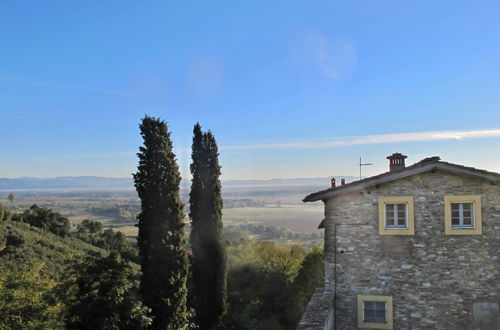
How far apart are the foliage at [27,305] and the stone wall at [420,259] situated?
10.2m

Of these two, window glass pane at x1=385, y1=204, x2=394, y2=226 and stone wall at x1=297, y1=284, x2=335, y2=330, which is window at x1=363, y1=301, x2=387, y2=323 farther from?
window glass pane at x1=385, y1=204, x2=394, y2=226

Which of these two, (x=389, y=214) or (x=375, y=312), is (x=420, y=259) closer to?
(x=389, y=214)

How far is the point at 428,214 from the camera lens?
10.5 meters

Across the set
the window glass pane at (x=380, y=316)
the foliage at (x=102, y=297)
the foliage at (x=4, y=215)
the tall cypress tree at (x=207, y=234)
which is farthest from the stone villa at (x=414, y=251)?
the foliage at (x=4, y=215)

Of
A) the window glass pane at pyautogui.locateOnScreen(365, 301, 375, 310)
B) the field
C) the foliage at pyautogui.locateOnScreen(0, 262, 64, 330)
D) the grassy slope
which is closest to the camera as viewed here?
the window glass pane at pyautogui.locateOnScreen(365, 301, 375, 310)

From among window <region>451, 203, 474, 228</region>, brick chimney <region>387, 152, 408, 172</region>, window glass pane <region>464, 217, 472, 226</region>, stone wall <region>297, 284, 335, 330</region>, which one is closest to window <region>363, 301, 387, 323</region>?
stone wall <region>297, 284, 335, 330</region>

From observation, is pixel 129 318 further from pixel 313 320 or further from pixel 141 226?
pixel 313 320

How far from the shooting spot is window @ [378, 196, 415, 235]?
418 inches

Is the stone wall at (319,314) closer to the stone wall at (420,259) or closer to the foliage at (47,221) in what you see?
the stone wall at (420,259)

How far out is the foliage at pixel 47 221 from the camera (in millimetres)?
45031

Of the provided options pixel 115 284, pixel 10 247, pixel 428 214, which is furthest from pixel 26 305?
pixel 10 247

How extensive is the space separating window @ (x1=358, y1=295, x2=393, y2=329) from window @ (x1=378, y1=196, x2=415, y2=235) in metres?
1.94

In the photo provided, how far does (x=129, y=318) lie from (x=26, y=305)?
3650mm

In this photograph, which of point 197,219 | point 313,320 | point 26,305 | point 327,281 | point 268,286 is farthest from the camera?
point 268,286
